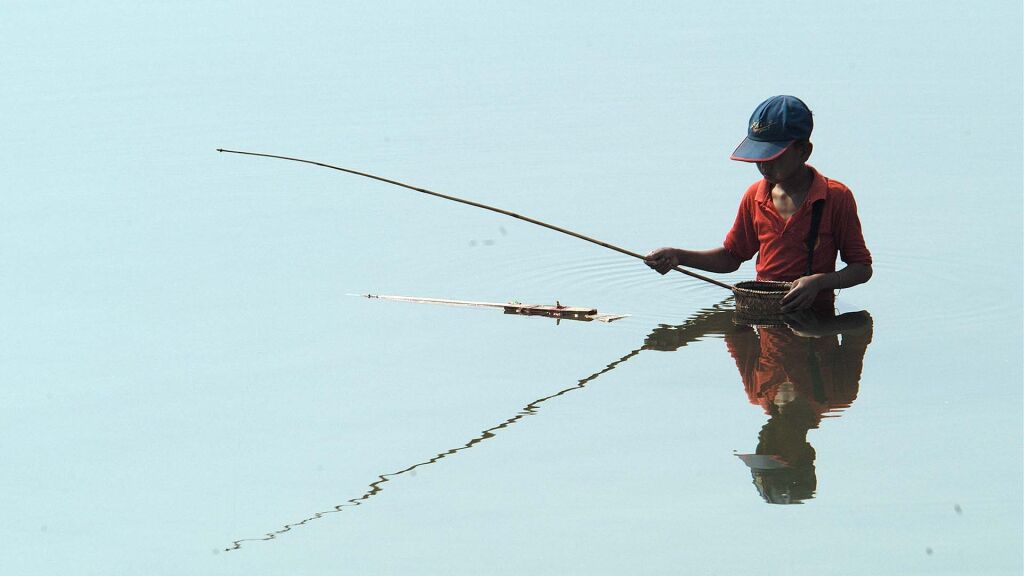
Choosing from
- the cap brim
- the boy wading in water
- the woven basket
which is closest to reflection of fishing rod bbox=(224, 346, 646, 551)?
the woven basket

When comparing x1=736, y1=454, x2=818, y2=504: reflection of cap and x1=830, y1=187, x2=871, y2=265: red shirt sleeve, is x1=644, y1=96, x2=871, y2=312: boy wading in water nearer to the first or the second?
x1=830, y1=187, x2=871, y2=265: red shirt sleeve

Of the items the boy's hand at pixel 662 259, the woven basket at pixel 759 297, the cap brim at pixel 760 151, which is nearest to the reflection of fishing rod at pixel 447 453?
the boy's hand at pixel 662 259

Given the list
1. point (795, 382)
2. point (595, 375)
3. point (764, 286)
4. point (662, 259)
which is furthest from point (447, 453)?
point (764, 286)

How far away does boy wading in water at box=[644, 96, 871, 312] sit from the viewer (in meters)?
7.01

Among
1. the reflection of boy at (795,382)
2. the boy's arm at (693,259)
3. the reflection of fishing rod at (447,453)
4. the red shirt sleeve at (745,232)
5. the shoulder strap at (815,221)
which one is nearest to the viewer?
the reflection of fishing rod at (447,453)

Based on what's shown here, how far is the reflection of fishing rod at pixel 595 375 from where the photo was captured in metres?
5.45

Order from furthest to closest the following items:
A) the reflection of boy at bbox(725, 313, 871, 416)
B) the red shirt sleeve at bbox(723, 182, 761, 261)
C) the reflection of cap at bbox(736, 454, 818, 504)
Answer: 1. the red shirt sleeve at bbox(723, 182, 761, 261)
2. the reflection of boy at bbox(725, 313, 871, 416)
3. the reflection of cap at bbox(736, 454, 818, 504)

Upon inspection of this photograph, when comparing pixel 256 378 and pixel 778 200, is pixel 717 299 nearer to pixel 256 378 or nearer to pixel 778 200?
pixel 778 200

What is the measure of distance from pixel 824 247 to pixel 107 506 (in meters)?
3.38

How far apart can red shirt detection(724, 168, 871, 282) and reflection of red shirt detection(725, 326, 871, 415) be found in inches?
12.1

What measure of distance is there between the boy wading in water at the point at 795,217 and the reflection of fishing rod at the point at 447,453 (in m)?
0.68

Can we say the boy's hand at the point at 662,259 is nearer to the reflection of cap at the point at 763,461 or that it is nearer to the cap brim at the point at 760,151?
the cap brim at the point at 760,151

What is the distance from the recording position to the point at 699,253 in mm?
7547

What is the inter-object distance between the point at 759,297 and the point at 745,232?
47 centimetres
